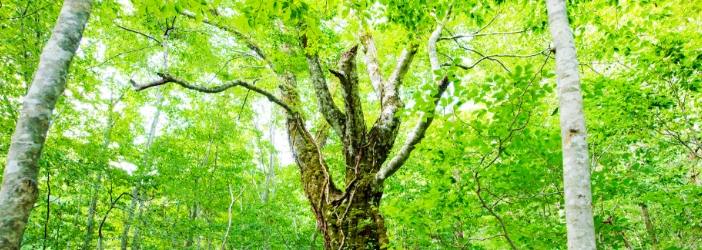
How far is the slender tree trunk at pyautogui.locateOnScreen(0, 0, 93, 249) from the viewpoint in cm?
176

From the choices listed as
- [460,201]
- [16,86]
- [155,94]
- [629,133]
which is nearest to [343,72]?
[460,201]

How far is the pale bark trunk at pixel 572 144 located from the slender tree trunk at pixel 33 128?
2836mm

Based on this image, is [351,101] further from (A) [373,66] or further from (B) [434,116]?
(B) [434,116]

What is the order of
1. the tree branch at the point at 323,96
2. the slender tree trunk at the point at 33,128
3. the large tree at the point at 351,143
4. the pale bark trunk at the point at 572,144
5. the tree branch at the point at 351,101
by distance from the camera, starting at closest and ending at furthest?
the pale bark trunk at the point at 572,144, the slender tree trunk at the point at 33,128, the large tree at the point at 351,143, the tree branch at the point at 351,101, the tree branch at the point at 323,96

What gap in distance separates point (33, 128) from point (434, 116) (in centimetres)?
280

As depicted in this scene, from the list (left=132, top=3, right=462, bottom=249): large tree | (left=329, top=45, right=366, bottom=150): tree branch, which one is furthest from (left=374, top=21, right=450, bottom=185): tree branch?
(left=329, top=45, right=366, bottom=150): tree branch

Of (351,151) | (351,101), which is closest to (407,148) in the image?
(351,151)

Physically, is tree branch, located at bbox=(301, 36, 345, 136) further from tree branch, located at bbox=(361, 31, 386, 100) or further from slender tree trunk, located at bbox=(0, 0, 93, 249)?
slender tree trunk, located at bbox=(0, 0, 93, 249)

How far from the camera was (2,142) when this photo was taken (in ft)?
13.5

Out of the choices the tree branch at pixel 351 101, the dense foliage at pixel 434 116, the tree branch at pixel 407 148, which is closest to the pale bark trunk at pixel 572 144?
the dense foliage at pixel 434 116

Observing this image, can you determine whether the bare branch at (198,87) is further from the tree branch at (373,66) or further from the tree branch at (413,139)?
the tree branch at (413,139)

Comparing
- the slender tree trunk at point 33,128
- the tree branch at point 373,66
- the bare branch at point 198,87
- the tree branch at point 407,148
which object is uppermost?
the tree branch at point 373,66

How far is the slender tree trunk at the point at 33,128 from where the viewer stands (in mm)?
1763

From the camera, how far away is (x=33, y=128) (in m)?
1.94
